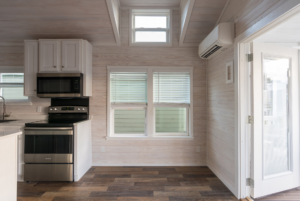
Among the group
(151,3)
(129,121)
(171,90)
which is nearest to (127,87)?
(129,121)

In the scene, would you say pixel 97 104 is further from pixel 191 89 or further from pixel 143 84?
pixel 191 89

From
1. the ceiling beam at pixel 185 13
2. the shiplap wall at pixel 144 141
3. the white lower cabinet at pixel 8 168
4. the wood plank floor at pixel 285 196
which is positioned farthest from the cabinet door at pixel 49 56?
the wood plank floor at pixel 285 196

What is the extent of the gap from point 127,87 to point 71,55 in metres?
1.08

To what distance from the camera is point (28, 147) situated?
2898 mm

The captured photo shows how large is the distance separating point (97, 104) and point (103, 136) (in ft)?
1.95

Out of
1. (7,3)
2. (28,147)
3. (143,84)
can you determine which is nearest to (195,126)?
(143,84)

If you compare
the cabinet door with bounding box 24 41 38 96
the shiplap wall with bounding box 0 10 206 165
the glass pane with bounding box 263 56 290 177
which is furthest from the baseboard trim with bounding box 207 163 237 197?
the cabinet door with bounding box 24 41 38 96

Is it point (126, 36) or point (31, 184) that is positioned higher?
point (126, 36)

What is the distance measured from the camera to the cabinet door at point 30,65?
327 centimetres

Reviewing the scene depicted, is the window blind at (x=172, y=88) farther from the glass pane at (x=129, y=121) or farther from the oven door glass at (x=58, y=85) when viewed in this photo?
the oven door glass at (x=58, y=85)

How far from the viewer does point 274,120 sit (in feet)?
8.27

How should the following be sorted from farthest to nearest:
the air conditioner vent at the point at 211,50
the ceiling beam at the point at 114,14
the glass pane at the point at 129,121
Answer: the glass pane at the point at 129,121
the ceiling beam at the point at 114,14
the air conditioner vent at the point at 211,50

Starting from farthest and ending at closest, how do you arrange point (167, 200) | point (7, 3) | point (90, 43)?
point (90, 43), point (7, 3), point (167, 200)

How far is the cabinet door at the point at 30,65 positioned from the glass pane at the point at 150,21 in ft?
5.92
